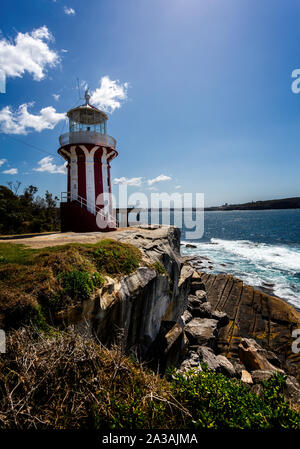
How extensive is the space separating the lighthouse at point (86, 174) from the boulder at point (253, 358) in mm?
9598

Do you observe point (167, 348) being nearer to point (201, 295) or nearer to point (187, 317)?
point (187, 317)

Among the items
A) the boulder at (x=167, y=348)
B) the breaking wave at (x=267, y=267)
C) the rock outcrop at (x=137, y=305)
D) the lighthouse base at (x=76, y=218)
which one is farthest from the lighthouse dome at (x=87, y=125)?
the breaking wave at (x=267, y=267)

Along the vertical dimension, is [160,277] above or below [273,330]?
above

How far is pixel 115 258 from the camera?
242 inches

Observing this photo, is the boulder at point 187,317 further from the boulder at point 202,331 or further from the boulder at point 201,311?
the boulder at point 201,311

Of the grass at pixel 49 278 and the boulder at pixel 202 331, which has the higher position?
the grass at pixel 49 278

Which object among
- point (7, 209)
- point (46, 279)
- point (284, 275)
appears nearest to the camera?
point (46, 279)

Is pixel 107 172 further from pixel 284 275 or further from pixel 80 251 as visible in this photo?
pixel 284 275

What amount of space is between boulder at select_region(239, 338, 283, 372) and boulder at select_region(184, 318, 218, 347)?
145 centimetres

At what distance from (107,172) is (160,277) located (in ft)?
29.4

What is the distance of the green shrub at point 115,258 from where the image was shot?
5.75 metres
